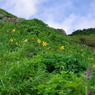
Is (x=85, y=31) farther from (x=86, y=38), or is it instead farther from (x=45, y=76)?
(x=45, y=76)

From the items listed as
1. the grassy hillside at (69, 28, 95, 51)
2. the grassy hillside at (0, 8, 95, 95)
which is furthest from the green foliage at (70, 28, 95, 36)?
the grassy hillside at (0, 8, 95, 95)

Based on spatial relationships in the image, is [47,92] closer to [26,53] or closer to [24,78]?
[24,78]

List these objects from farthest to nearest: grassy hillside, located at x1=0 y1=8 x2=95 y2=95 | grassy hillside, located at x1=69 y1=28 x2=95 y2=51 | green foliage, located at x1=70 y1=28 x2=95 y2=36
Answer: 1. green foliage, located at x1=70 y1=28 x2=95 y2=36
2. grassy hillside, located at x1=69 y1=28 x2=95 y2=51
3. grassy hillside, located at x1=0 y1=8 x2=95 y2=95

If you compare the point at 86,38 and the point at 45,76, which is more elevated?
the point at 86,38

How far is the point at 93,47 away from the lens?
14.1 m

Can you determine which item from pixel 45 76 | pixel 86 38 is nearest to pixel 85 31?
pixel 86 38

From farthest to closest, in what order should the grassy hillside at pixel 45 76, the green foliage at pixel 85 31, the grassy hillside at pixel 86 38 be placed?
the green foliage at pixel 85 31 → the grassy hillside at pixel 86 38 → the grassy hillside at pixel 45 76

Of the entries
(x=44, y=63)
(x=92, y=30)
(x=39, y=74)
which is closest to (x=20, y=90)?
(x=39, y=74)

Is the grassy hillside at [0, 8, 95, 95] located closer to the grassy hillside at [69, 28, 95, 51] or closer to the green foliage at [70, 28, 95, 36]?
the grassy hillside at [69, 28, 95, 51]

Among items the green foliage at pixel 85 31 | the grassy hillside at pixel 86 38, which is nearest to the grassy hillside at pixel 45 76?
the grassy hillside at pixel 86 38

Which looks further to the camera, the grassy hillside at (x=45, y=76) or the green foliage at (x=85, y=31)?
the green foliage at (x=85, y=31)

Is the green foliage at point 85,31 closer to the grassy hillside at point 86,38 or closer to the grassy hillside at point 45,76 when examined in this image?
the grassy hillside at point 86,38

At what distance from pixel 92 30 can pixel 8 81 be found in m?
15.7

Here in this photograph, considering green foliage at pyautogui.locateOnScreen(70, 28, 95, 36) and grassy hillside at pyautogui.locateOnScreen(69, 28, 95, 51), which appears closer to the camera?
grassy hillside at pyautogui.locateOnScreen(69, 28, 95, 51)
